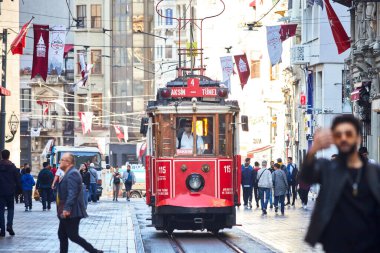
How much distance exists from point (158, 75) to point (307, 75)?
1917 inches

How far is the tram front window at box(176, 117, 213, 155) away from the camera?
25172 mm

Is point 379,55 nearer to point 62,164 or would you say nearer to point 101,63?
point 62,164

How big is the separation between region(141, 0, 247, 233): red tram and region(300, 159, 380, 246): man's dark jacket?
625 inches

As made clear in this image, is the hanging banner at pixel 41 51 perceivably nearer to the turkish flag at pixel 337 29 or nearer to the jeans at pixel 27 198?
the jeans at pixel 27 198

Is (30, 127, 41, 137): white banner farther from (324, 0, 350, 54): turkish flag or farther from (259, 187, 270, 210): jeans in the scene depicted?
(259, 187, 270, 210): jeans

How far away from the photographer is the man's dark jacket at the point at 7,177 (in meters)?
23.0

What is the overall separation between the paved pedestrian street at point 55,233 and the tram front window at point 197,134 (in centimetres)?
226

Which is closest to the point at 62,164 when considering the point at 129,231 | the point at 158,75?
the point at 129,231

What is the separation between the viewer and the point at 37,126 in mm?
97000

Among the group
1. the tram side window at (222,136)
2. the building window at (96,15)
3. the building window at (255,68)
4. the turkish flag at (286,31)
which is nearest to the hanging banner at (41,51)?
the turkish flag at (286,31)

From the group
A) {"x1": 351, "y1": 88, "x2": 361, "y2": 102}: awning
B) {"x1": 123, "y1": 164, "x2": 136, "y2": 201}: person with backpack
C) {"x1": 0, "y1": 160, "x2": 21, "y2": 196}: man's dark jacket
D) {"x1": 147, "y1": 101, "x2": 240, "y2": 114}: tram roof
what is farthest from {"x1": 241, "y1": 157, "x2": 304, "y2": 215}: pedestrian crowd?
{"x1": 123, "y1": 164, "x2": 136, "y2": 201}: person with backpack

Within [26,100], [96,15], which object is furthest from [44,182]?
[96,15]

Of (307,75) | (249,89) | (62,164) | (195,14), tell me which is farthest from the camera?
(195,14)

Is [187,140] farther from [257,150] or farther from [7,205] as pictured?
[257,150]
